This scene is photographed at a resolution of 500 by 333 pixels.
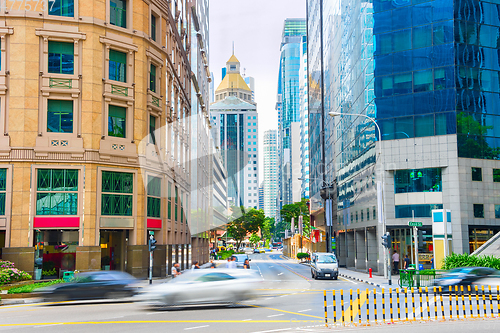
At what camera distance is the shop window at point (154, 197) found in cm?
3827

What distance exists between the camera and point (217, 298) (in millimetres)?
19891

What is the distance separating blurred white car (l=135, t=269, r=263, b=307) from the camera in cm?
1928

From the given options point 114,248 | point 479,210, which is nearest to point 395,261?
point 479,210

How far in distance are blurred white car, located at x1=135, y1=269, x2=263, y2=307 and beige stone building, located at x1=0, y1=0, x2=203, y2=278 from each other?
15866 millimetres

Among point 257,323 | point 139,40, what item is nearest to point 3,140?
point 139,40

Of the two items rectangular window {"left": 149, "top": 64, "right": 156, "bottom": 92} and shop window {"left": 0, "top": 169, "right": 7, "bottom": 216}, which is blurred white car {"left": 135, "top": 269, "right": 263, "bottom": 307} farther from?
rectangular window {"left": 149, "top": 64, "right": 156, "bottom": 92}

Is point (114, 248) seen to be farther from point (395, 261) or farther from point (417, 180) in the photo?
point (417, 180)

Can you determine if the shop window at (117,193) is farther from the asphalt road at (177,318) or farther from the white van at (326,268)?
the white van at (326,268)

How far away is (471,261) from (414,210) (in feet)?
38.1

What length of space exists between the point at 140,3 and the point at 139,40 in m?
2.89

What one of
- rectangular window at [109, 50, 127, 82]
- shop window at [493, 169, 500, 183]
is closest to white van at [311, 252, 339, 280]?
shop window at [493, 169, 500, 183]

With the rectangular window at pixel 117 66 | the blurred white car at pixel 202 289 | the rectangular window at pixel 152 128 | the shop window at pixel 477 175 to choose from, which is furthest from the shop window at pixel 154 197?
the shop window at pixel 477 175

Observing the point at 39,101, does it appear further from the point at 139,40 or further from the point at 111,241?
the point at 111,241

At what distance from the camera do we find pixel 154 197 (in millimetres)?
39031
